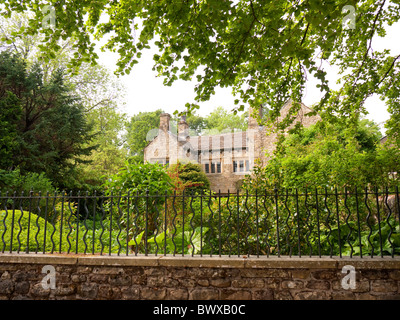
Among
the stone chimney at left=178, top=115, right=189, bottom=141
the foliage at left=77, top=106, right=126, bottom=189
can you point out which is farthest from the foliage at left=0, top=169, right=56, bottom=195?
the stone chimney at left=178, top=115, right=189, bottom=141

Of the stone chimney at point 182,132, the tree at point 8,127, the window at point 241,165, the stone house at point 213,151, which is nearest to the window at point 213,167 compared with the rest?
the stone house at point 213,151

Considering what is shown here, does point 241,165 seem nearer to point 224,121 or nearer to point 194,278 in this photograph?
point 224,121

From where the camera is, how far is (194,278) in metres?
4.34

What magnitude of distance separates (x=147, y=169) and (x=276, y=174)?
113 inches

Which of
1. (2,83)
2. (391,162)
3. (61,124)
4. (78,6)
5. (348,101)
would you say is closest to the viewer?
(78,6)

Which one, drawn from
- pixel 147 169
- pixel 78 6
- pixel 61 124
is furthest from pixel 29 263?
pixel 61 124

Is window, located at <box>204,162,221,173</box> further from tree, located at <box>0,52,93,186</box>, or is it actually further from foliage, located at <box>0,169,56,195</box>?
foliage, located at <box>0,169,56,195</box>

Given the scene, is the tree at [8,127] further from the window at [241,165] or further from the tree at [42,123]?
the window at [241,165]

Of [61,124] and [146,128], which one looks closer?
[61,124]

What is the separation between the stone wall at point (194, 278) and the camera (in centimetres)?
411

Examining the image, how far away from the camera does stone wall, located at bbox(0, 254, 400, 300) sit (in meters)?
4.11

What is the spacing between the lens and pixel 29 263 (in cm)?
467

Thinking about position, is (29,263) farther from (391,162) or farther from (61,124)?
(61,124)

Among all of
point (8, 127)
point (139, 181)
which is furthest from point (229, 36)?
point (8, 127)
